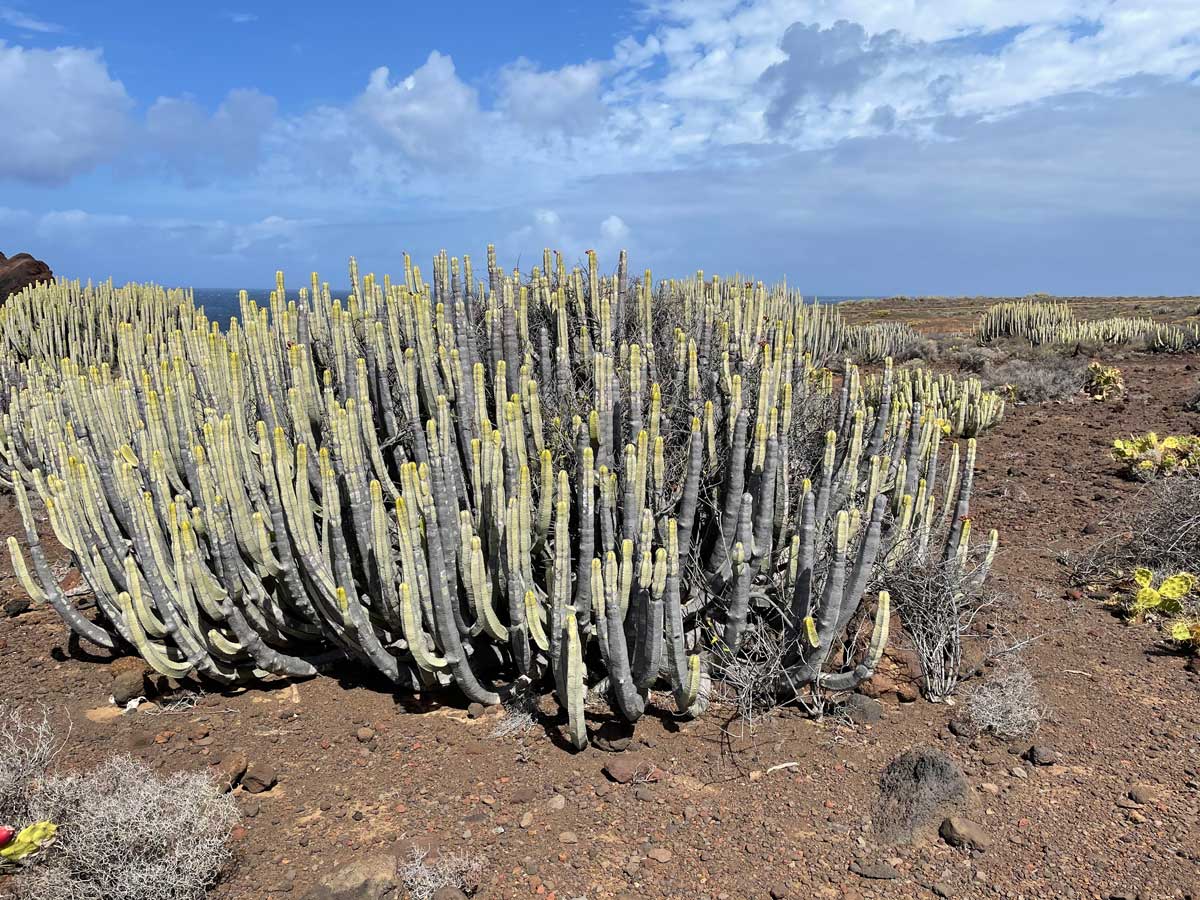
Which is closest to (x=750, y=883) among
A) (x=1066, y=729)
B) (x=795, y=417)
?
(x=1066, y=729)

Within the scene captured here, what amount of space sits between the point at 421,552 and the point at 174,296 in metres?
14.1

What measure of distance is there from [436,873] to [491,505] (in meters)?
1.62

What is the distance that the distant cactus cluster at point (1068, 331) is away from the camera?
52.1 feet

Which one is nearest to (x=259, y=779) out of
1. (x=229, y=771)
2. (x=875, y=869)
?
(x=229, y=771)

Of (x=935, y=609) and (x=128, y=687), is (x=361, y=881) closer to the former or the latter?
(x=128, y=687)

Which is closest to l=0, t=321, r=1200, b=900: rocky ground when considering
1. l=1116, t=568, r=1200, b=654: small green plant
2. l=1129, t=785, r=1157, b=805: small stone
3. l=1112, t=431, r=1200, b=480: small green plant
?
l=1129, t=785, r=1157, b=805: small stone

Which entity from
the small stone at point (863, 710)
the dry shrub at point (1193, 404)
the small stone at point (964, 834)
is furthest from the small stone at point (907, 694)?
the dry shrub at point (1193, 404)

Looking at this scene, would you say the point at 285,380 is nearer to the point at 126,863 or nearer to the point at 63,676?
the point at 63,676

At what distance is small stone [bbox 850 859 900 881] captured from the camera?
9.51 ft

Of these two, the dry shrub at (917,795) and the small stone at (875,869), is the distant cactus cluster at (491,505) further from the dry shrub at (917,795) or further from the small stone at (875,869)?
the small stone at (875,869)

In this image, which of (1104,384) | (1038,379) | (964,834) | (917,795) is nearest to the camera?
(964,834)

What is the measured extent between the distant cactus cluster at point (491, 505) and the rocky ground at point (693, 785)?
0.23m

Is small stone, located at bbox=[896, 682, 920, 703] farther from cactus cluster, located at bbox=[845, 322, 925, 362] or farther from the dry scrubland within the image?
cactus cluster, located at bbox=[845, 322, 925, 362]

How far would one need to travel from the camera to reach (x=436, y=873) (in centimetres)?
287
